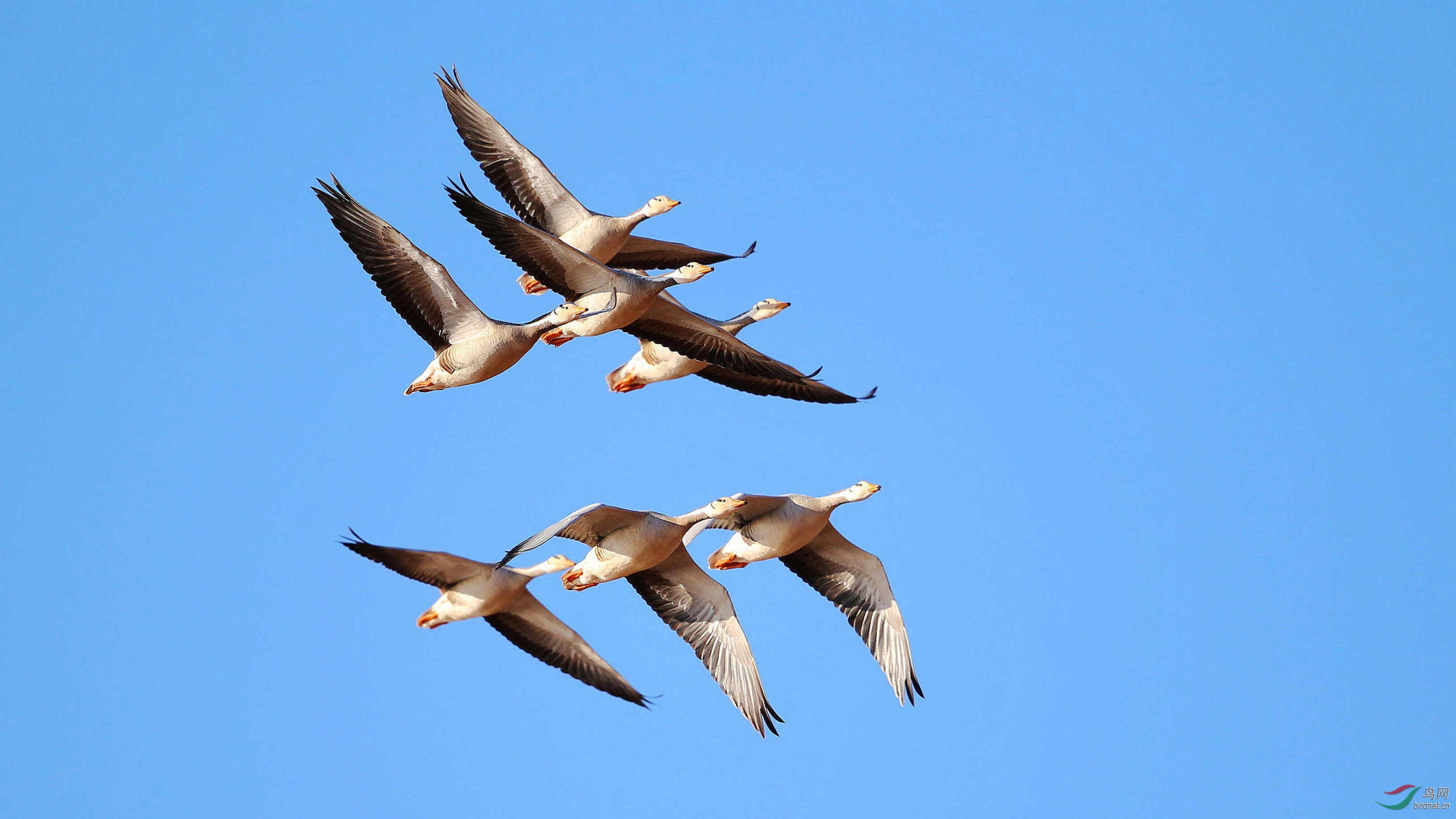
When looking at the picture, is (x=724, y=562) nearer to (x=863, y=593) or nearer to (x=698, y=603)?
(x=698, y=603)

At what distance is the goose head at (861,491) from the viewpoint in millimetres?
21328

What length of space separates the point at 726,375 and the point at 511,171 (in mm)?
3750

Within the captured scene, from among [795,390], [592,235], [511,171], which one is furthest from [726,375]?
[511,171]

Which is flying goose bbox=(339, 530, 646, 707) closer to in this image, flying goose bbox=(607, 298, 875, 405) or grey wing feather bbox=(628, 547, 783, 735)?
grey wing feather bbox=(628, 547, 783, 735)

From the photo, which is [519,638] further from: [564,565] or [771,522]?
[771,522]

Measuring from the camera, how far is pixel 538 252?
19484 millimetres

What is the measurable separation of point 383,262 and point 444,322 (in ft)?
3.16

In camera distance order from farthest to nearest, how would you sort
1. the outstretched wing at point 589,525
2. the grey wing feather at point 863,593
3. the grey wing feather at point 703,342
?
1. the grey wing feather at point 863,593
2. the grey wing feather at point 703,342
3. the outstretched wing at point 589,525

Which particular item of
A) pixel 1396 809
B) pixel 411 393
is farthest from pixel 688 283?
pixel 1396 809

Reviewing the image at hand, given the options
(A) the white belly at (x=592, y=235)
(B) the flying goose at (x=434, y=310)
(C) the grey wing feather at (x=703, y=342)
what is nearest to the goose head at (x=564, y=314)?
(B) the flying goose at (x=434, y=310)

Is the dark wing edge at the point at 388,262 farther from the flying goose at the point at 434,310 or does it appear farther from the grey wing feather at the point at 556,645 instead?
the grey wing feather at the point at 556,645

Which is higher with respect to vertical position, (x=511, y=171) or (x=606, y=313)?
(x=511, y=171)

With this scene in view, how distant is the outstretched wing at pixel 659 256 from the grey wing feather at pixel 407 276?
4572 mm

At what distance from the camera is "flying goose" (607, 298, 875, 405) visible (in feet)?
70.7
